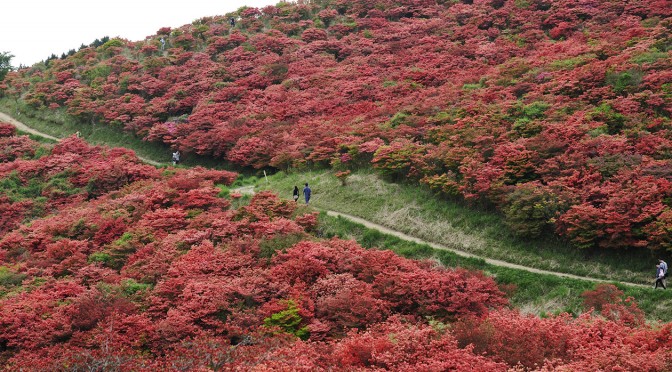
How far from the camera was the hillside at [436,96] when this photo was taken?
2081 centimetres

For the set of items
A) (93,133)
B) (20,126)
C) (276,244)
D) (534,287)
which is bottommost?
(534,287)

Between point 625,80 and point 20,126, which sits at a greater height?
point 625,80

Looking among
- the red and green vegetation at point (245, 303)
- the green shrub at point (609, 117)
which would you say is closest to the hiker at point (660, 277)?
Answer: the red and green vegetation at point (245, 303)

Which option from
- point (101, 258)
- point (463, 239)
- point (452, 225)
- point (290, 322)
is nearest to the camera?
point (290, 322)

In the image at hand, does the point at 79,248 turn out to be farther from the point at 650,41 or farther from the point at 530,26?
the point at 530,26

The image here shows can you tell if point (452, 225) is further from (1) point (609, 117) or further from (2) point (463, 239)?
(1) point (609, 117)

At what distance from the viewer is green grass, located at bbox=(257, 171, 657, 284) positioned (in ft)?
61.3

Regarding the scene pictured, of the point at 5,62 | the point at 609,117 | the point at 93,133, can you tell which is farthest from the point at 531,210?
the point at 5,62

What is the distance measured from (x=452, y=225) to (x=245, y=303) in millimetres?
8550

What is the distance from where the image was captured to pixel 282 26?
54.0m

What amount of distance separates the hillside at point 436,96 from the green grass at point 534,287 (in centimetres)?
155

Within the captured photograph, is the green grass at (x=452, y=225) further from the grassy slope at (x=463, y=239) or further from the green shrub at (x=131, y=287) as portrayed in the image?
the green shrub at (x=131, y=287)

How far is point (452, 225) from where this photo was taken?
2256 cm

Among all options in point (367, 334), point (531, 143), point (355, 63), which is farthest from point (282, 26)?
point (367, 334)
